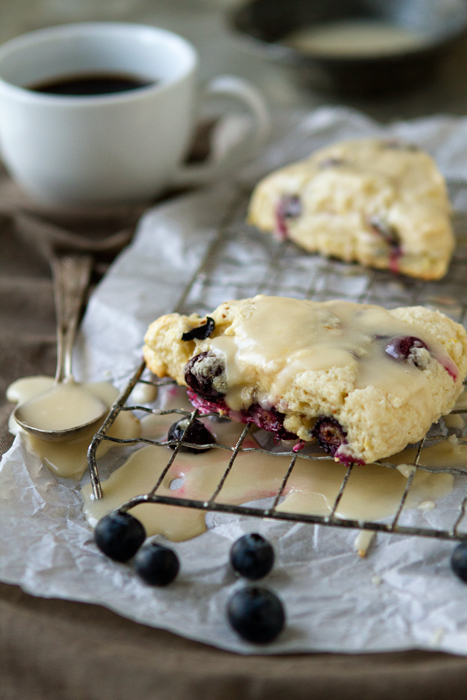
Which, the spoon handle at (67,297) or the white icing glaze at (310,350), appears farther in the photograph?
the spoon handle at (67,297)

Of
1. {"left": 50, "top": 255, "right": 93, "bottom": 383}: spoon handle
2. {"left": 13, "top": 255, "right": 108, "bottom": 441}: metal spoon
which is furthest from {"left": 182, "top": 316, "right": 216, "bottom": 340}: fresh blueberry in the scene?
{"left": 50, "top": 255, "right": 93, "bottom": 383}: spoon handle

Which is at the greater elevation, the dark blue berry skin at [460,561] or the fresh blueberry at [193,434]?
the dark blue berry skin at [460,561]

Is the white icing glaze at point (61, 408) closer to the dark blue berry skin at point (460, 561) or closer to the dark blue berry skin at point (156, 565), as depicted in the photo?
the dark blue berry skin at point (156, 565)

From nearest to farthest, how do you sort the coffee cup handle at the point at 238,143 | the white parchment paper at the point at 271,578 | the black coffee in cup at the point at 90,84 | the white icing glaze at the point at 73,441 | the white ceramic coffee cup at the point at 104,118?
the white parchment paper at the point at 271,578 → the white icing glaze at the point at 73,441 → the white ceramic coffee cup at the point at 104,118 → the black coffee in cup at the point at 90,84 → the coffee cup handle at the point at 238,143

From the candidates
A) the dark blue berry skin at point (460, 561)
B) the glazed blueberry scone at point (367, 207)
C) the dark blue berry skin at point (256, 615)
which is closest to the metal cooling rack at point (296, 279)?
the glazed blueberry scone at point (367, 207)

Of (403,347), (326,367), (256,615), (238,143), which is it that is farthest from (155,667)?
(238,143)

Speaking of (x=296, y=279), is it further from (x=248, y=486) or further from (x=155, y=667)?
(x=155, y=667)
